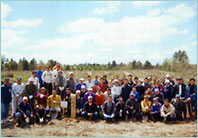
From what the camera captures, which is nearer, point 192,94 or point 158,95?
point 192,94

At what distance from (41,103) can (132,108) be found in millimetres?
3668

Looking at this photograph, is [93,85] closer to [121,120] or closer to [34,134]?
[121,120]

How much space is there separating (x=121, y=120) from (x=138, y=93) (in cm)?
137

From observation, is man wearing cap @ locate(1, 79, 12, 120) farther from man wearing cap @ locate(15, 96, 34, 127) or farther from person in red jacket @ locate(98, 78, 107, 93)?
person in red jacket @ locate(98, 78, 107, 93)

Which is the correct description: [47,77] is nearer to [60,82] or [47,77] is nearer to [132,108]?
[60,82]

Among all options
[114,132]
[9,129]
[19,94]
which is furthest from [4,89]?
[114,132]

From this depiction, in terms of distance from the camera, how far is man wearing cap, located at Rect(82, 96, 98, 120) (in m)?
8.36

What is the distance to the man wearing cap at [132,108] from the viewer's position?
8.40m

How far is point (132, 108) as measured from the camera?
842 centimetres

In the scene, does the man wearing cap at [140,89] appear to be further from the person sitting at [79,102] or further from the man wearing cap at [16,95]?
the man wearing cap at [16,95]

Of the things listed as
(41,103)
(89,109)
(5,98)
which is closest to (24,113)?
(41,103)

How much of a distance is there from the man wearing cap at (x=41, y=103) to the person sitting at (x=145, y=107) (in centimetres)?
392

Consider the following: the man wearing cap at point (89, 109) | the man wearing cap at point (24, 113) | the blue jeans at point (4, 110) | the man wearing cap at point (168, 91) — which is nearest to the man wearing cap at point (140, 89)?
the man wearing cap at point (168, 91)

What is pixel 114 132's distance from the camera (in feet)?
23.0
